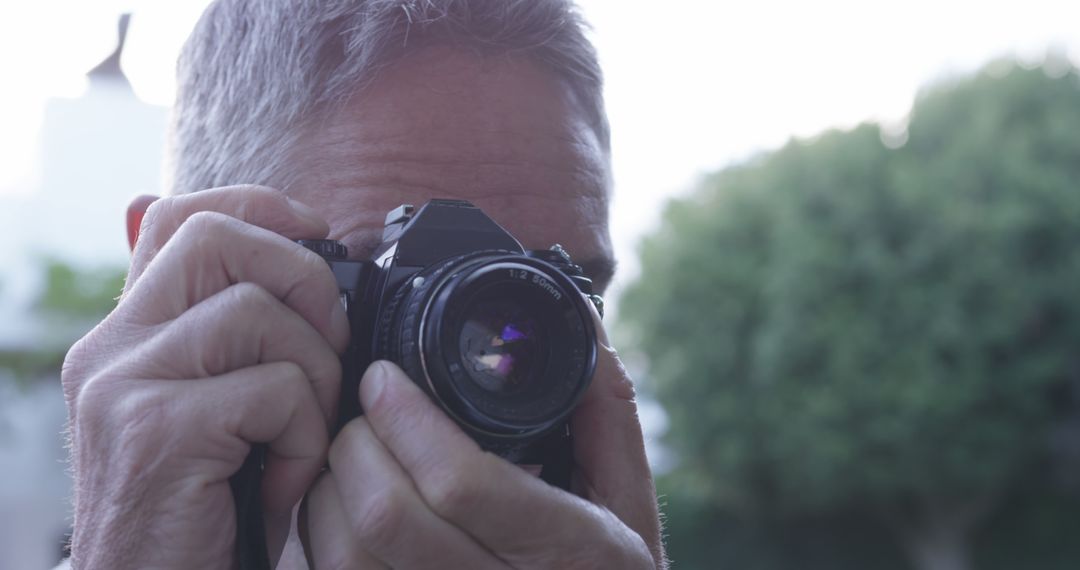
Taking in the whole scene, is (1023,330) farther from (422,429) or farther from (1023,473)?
(422,429)

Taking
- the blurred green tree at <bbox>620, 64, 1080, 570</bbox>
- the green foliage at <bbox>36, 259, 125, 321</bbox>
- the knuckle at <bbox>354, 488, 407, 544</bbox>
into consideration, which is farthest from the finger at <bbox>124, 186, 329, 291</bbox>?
the green foliage at <bbox>36, 259, 125, 321</bbox>

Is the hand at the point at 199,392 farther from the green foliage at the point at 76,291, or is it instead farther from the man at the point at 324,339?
the green foliage at the point at 76,291

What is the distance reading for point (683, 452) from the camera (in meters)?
14.7

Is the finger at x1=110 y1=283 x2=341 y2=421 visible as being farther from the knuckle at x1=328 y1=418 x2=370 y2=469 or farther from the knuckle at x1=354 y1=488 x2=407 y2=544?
the knuckle at x1=354 y1=488 x2=407 y2=544

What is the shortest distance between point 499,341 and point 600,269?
0.51 m

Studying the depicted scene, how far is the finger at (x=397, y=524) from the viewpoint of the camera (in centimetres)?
104

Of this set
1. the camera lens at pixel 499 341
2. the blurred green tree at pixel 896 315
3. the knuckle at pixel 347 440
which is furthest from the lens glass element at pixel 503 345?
the blurred green tree at pixel 896 315

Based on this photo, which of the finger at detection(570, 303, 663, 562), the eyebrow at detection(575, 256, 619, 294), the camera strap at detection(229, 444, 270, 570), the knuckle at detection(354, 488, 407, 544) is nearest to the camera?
the knuckle at detection(354, 488, 407, 544)

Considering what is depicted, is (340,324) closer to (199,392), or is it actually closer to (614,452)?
(199,392)

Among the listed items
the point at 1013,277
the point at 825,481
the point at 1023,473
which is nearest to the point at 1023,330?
the point at 1013,277

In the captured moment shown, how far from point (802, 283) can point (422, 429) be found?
12.6 m

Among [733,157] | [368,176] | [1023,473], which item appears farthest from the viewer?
[733,157]

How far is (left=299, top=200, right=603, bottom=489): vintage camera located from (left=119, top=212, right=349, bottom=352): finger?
1.7 inches

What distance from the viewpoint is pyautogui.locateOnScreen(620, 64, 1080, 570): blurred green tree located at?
504 inches
